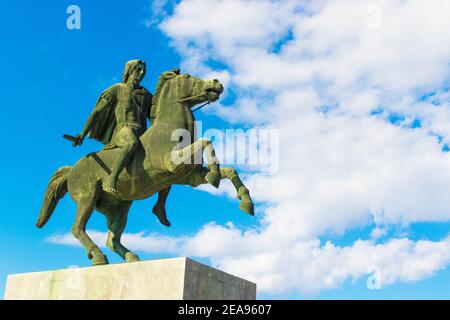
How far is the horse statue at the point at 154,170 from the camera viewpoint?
806 cm

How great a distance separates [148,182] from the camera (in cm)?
846

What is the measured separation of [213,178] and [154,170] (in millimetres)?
1057

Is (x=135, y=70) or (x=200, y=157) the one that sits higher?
(x=135, y=70)

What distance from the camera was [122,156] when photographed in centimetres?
834

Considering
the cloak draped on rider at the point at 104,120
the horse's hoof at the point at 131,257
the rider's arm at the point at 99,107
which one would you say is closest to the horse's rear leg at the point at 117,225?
the horse's hoof at the point at 131,257

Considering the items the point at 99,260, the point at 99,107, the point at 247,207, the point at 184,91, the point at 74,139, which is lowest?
the point at 99,260

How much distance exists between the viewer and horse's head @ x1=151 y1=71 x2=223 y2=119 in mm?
8883

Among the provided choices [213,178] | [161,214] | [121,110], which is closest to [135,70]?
[121,110]

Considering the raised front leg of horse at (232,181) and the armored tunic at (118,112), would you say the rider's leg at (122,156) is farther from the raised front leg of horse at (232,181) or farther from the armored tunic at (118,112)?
the raised front leg of horse at (232,181)

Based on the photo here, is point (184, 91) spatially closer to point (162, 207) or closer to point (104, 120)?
point (104, 120)
